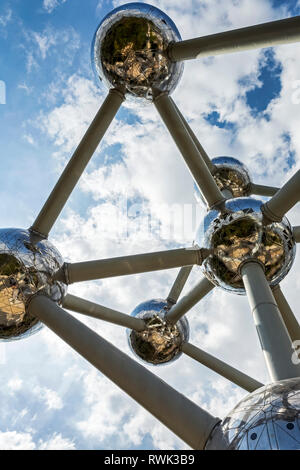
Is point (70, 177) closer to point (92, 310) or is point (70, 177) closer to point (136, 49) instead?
point (92, 310)

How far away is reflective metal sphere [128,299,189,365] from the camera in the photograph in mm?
8430

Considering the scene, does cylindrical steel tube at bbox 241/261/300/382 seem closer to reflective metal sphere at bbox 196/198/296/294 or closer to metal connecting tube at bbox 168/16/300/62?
reflective metal sphere at bbox 196/198/296/294

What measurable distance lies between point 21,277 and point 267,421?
3252mm

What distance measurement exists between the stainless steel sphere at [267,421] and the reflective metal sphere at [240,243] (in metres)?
2.30

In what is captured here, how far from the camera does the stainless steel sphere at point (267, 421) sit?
8.35ft

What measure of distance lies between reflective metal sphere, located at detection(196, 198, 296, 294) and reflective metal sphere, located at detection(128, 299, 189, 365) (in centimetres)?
330

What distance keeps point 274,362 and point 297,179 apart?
2123 mm

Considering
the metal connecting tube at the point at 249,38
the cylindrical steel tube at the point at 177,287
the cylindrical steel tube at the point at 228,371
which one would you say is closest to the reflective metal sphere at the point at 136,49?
the metal connecting tube at the point at 249,38

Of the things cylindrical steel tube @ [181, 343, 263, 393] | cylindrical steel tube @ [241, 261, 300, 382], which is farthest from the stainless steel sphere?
cylindrical steel tube @ [181, 343, 263, 393]

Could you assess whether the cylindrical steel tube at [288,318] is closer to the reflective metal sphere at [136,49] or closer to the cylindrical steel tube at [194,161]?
the cylindrical steel tube at [194,161]

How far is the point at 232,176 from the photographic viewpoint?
9758mm

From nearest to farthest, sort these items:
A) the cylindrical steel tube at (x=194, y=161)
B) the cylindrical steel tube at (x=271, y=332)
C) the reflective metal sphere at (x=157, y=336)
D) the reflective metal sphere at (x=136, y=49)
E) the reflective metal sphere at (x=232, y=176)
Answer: the cylindrical steel tube at (x=271, y=332) < the cylindrical steel tube at (x=194, y=161) < the reflective metal sphere at (x=136, y=49) < the reflective metal sphere at (x=157, y=336) < the reflective metal sphere at (x=232, y=176)

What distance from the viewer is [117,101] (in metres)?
6.10
